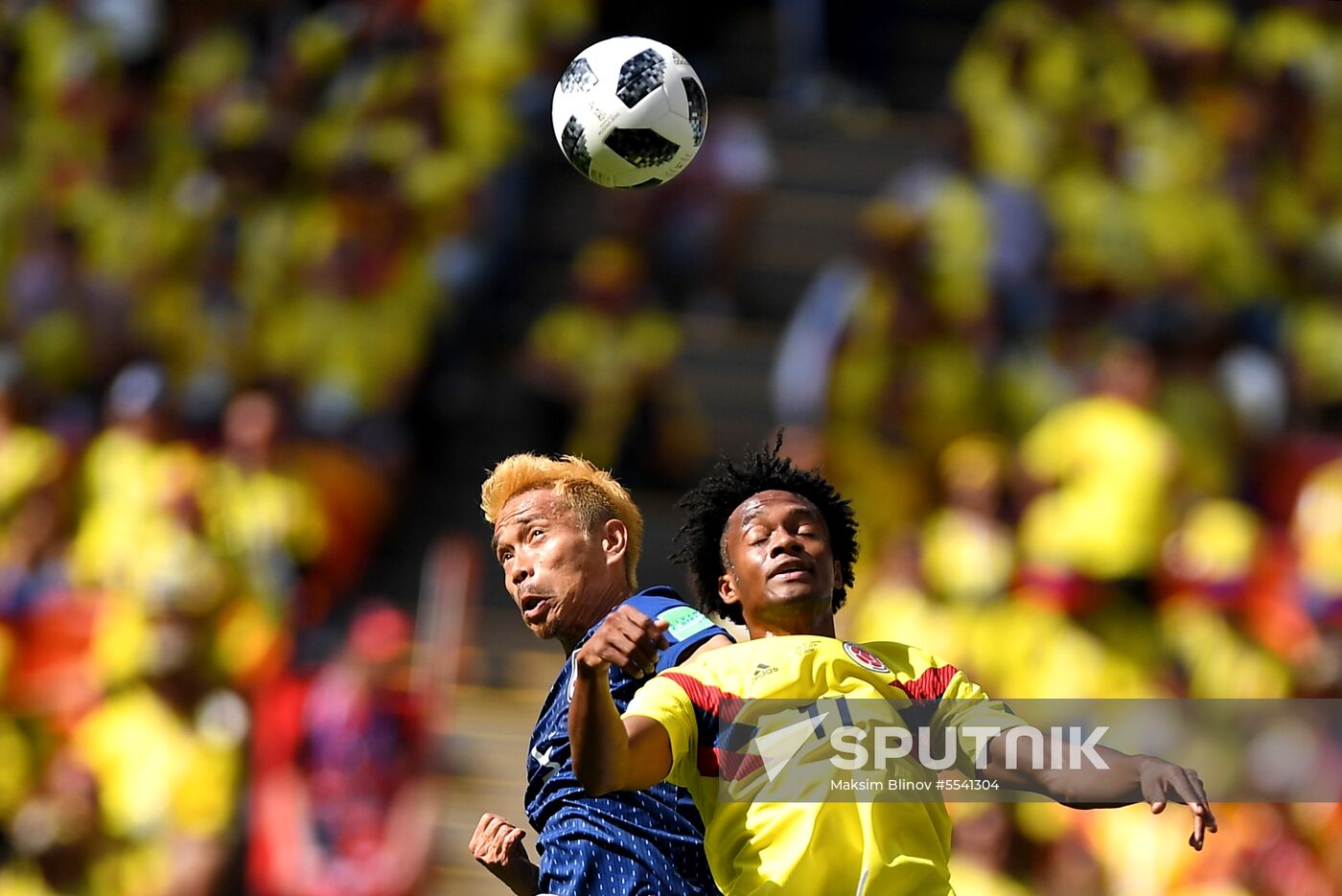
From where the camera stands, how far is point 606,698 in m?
3.39

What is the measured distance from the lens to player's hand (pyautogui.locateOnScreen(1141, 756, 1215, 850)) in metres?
3.29

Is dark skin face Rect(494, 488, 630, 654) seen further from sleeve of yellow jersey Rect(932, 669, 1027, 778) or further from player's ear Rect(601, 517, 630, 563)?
sleeve of yellow jersey Rect(932, 669, 1027, 778)

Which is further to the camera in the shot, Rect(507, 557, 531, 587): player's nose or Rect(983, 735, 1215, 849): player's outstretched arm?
Rect(507, 557, 531, 587): player's nose

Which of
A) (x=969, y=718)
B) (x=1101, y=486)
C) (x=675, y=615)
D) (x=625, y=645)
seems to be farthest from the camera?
(x=1101, y=486)

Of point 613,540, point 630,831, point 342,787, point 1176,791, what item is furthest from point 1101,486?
point 1176,791

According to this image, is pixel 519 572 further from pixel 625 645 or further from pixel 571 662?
pixel 625 645

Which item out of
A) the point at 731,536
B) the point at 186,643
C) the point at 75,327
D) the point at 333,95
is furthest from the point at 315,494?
the point at 731,536

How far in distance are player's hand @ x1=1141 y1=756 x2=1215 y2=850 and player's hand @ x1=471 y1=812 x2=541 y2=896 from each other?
4.58 feet

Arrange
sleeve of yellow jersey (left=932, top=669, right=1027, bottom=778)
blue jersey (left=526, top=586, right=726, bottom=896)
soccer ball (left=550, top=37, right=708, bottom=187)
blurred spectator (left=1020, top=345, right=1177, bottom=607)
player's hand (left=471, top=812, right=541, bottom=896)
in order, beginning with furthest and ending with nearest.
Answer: blurred spectator (left=1020, top=345, right=1177, bottom=607) < soccer ball (left=550, top=37, right=708, bottom=187) < player's hand (left=471, top=812, right=541, bottom=896) < blue jersey (left=526, top=586, right=726, bottom=896) < sleeve of yellow jersey (left=932, top=669, right=1027, bottom=778)

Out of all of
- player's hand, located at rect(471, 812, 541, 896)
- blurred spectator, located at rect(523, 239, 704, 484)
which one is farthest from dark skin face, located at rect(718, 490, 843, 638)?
blurred spectator, located at rect(523, 239, 704, 484)

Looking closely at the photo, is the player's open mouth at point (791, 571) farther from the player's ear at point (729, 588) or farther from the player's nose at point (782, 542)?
the player's ear at point (729, 588)

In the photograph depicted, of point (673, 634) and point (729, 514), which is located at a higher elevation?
point (729, 514)

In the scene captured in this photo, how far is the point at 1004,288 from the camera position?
33.7 feet

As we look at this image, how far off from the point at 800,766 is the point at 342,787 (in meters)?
5.18
